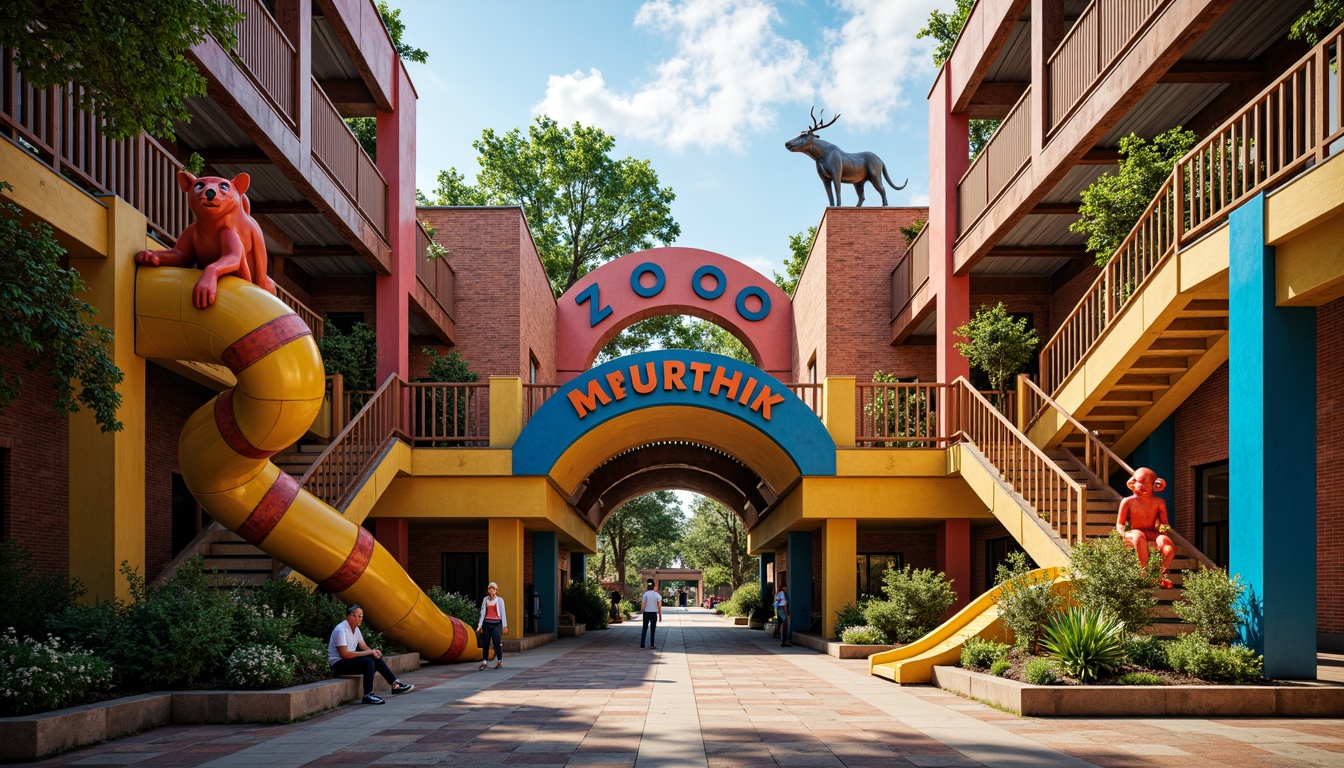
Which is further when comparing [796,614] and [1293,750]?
[796,614]

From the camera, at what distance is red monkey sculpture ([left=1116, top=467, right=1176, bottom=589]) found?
1347 centimetres

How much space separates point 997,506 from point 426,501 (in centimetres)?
1087

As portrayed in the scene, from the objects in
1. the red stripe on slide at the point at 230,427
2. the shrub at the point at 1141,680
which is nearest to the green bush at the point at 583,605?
the red stripe on slide at the point at 230,427

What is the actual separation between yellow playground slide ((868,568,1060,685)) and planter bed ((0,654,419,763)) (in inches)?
279

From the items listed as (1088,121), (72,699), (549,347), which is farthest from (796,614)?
(72,699)

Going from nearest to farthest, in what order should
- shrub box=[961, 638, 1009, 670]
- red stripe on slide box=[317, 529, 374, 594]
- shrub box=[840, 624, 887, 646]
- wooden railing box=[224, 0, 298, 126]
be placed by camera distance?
shrub box=[961, 638, 1009, 670] < red stripe on slide box=[317, 529, 374, 594] < wooden railing box=[224, 0, 298, 126] < shrub box=[840, 624, 887, 646]

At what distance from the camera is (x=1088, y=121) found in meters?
15.9

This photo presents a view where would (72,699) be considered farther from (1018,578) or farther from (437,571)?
(437,571)

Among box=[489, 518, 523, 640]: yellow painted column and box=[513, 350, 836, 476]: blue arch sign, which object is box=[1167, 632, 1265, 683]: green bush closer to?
box=[513, 350, 836, 476]: blue arch sign

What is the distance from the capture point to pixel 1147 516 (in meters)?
13.7

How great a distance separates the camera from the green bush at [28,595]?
419 inches

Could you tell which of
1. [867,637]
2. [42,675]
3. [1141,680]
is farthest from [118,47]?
[867,637]

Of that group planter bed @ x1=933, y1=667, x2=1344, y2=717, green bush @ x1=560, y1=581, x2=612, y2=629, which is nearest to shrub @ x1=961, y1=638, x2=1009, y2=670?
planter bed @ x1=933, y1=667, x2=1344, y2=717

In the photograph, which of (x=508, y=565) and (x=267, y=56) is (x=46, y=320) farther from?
(x=508, y=565)
